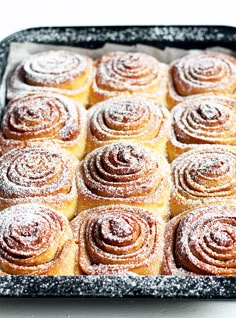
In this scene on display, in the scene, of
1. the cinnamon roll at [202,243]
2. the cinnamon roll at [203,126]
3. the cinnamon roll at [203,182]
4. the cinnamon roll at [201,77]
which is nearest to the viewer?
the cinnamon roll at [202,243]

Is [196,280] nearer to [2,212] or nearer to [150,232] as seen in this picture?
[150,232]

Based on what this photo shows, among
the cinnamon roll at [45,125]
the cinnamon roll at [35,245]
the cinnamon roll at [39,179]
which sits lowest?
the cinnamon roll at [35,245]

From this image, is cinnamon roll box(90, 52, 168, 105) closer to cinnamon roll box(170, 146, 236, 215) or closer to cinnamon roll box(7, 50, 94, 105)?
cinnamon roll box(7, 50, 94, 105)

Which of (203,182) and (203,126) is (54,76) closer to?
(203,126)

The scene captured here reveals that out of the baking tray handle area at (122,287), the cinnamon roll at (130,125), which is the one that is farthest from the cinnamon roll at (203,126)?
the baking tray handle area at (122,287)
